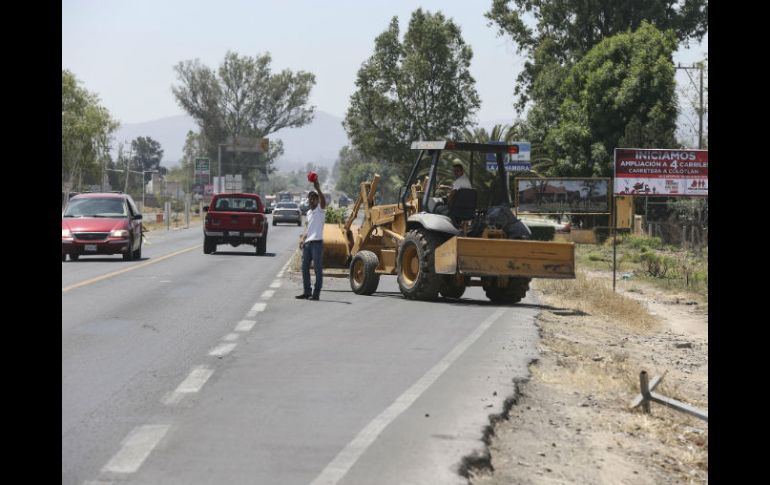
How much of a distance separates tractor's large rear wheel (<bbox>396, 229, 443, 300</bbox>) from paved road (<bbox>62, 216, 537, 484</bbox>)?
9.6 inches

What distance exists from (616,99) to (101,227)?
29040 mm

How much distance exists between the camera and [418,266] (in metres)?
19.8

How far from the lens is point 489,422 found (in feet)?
28.4

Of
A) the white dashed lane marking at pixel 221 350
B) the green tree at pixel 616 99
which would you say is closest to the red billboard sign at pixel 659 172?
the white dashed lane marking at pixel 221 350

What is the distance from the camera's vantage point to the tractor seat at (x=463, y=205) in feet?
63.9

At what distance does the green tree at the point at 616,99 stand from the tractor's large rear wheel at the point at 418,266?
3419cm

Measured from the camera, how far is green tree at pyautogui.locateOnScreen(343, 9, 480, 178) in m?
73.0

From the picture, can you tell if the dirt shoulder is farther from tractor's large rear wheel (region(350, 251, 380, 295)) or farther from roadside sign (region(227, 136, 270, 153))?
roadside sign (region(227, 136, 270, 153))

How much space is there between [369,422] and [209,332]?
651 centimetres

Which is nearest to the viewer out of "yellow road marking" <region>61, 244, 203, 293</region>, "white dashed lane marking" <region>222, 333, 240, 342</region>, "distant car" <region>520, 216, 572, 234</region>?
"white dashed lane marking" <region>222, 333, 240, 342</region>

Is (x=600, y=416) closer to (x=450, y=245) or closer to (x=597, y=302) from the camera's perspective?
(x=450, y=245)

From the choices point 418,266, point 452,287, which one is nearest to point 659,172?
point 452,287

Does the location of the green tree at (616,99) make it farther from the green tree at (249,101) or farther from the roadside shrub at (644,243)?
the green tree at (249,101)

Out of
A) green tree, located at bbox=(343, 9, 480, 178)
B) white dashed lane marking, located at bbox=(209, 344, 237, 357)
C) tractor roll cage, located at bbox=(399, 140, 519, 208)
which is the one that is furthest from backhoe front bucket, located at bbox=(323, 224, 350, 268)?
green tree, located at bbox=(343, 9, 480, 178)
